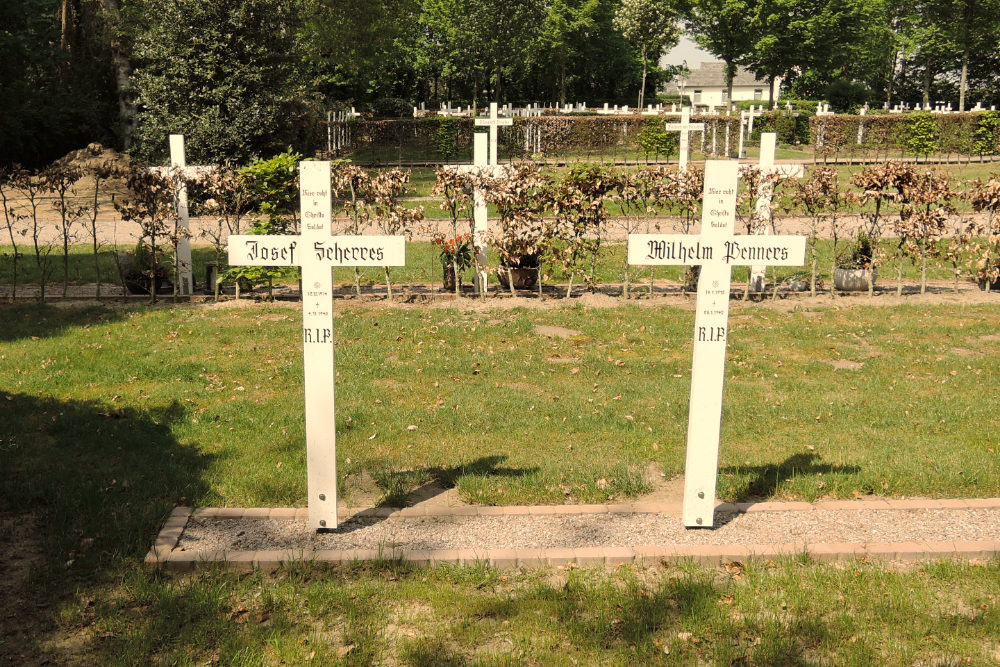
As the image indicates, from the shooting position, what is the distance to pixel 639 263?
222 inches

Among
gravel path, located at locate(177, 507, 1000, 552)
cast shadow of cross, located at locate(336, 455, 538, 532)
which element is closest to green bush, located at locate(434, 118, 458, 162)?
cast shadow of cross, located at locate(336, 455, 538, 532)

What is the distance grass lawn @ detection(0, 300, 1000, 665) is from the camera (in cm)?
457

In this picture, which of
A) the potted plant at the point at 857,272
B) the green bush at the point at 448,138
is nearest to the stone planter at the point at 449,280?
the potted plant at the point at 857,272

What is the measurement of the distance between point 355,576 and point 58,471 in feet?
9.32

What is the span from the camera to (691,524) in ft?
19.0

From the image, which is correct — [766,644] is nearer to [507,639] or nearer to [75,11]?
[507,639]

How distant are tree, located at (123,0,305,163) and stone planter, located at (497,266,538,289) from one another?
14.2 metres

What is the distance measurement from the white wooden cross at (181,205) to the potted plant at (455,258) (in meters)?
3.77

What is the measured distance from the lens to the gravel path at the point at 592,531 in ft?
18.2

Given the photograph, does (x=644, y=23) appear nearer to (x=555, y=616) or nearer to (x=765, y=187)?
(x=765, y=187)

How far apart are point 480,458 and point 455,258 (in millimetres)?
6650

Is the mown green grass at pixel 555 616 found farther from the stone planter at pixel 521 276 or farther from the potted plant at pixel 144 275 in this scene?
the potted plant at pixel 144 275

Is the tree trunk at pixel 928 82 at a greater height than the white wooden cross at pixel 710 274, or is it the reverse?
the tree trunk at pixel 928 82

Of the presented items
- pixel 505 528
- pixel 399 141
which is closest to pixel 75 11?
pixel 399 141
